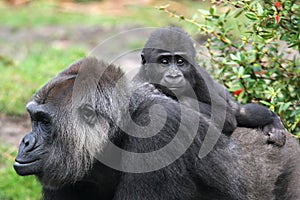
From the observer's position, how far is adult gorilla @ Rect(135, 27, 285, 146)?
4887 millimetres

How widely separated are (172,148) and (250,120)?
4.06ft

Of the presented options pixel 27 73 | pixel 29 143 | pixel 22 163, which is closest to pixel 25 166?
pixel 22 163

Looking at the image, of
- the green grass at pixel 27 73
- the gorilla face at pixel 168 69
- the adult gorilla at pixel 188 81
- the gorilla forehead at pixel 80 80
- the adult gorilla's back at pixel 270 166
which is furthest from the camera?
the green grass at pixel 27 73

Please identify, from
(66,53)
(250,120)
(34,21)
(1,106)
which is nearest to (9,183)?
(1,106)

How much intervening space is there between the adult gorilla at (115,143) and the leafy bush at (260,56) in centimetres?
85

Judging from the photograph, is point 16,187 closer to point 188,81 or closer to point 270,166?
point 188,81

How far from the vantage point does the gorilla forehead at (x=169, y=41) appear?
5.37 metres

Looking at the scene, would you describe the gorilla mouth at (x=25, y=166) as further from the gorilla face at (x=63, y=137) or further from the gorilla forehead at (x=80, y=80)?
the gorilla forehead at (x=80, y=80)

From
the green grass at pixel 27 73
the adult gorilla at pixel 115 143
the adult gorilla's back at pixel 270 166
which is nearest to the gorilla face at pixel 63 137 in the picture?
the adult gorilla at pixel 115 143

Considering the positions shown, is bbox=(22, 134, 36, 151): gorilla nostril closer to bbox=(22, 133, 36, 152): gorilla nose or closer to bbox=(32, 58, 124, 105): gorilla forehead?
bbox=(22, 133, 36, 152): gorilla nose

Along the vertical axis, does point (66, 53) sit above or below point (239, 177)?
below

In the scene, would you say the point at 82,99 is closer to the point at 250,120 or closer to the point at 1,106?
the point at 250,120

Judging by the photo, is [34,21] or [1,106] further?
[34,21]

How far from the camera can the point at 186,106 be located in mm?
4383
